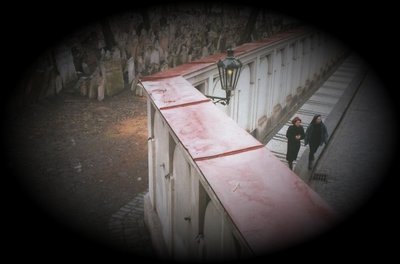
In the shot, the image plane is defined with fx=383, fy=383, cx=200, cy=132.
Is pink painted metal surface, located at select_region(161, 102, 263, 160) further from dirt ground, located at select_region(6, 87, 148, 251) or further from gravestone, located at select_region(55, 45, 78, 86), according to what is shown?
gravestone, located at select_region(55, 45, 78, 86)

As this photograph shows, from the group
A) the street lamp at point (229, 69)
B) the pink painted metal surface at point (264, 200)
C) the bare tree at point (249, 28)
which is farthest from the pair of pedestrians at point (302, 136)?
the bare tree at point (249, 28)

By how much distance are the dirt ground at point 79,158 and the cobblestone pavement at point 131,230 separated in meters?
0.14

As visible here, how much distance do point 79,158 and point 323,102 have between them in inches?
347

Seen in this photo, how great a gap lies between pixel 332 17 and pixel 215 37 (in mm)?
8938

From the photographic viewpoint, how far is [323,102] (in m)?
13.6

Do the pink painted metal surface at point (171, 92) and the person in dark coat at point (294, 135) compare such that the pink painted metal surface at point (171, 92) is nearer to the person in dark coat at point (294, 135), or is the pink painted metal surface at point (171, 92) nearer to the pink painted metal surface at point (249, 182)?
the pink painted metal surface at point (249, 182)

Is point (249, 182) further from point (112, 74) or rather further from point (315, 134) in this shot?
point (112, 74)

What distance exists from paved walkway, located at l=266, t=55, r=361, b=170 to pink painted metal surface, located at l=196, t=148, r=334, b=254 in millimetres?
5898

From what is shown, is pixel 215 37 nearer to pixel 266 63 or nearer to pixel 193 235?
pixel 266 63

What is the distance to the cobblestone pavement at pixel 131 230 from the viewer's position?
6.11 metres

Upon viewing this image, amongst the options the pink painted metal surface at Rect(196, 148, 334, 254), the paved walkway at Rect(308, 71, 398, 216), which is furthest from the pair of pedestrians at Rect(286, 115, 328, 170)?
the pink painted metal surface at Rect(196, 148, 334, 254)

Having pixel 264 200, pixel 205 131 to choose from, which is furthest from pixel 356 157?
pixel 264 200

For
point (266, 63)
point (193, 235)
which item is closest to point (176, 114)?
Answer: point (193, 235)

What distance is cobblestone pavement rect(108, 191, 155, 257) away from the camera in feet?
20.0
